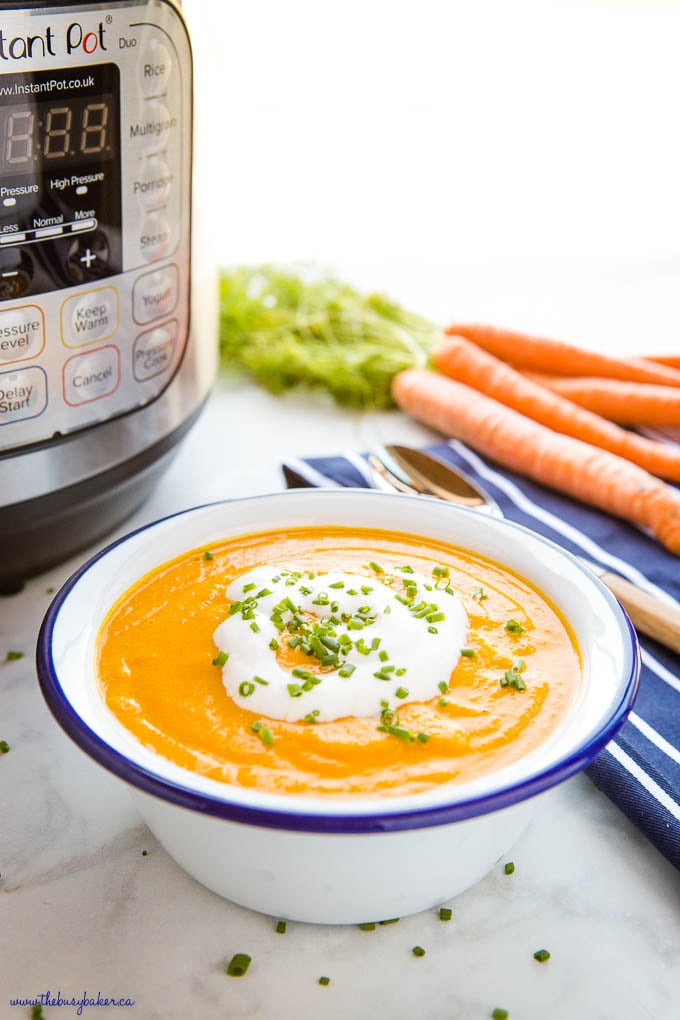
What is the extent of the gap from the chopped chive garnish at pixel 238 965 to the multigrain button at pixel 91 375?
21.7 inches

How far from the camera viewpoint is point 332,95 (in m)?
2.29

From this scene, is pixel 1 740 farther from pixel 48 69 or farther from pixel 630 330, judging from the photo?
pixel 630 330

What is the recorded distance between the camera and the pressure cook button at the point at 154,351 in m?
1.09

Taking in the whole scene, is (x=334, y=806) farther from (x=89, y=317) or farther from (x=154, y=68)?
(x=154, y=68)

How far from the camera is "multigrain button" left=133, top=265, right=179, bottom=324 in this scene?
106 centimetres

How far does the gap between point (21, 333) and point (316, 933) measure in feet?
1.92

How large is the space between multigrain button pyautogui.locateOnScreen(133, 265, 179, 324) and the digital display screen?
0.14 m

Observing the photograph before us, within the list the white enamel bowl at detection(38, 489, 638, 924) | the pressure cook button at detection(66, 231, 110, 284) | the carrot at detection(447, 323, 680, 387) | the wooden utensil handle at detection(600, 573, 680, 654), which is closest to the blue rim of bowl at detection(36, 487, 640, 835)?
the white enamel bowl at detection(38, 489, 638, 924)

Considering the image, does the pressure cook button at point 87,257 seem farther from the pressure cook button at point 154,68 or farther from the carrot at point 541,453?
the carrot at point 541,453

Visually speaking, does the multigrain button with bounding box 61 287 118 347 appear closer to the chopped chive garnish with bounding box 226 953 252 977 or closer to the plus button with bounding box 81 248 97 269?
the plus button with bounding box 81 248 97 269

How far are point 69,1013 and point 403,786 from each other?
27 cm

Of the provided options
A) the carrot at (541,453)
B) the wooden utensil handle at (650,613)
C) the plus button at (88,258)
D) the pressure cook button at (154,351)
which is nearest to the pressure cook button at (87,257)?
the plus button at (88,258)

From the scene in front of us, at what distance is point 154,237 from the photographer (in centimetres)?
105

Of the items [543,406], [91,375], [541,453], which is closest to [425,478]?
[541,453]
